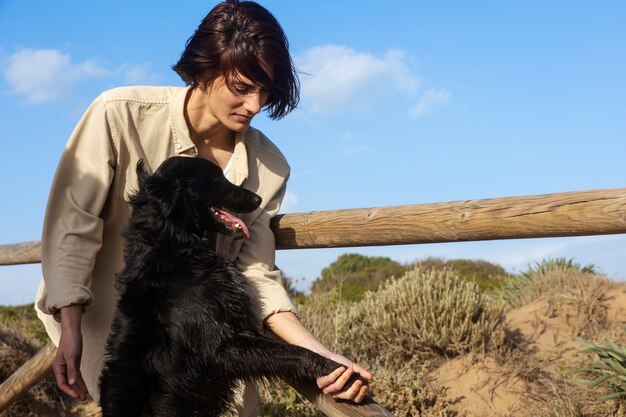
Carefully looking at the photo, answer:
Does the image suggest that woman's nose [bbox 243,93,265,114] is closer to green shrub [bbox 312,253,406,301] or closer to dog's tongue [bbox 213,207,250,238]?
dog's tongue [bbox 213,207,250,238]

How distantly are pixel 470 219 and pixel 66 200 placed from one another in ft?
5.60

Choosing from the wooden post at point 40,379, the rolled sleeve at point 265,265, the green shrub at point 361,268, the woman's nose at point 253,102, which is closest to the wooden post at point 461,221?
the rolled sleeve at point 265,265

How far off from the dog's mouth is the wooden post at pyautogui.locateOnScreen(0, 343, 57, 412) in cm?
184

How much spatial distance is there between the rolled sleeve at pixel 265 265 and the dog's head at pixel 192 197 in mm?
241

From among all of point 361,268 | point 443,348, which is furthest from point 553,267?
point 361,268

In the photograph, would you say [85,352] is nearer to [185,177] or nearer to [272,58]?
[185,177]

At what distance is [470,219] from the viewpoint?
2973 millimetres

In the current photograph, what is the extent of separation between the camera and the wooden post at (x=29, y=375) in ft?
14.2

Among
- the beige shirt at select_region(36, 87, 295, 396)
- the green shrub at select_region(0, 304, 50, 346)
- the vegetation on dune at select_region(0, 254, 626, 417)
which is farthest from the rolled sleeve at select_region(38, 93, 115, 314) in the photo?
the green shrub at select_region(0, 304, 50, 346)

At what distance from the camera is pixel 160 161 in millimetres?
3182

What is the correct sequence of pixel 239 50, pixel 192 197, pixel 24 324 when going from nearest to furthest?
1. pixel 192 197
2. pixel 239 50
3. pixel 24 324

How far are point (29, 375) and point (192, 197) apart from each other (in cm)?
239

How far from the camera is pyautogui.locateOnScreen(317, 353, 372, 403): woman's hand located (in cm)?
243

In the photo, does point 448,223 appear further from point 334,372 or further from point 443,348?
point 443,348
